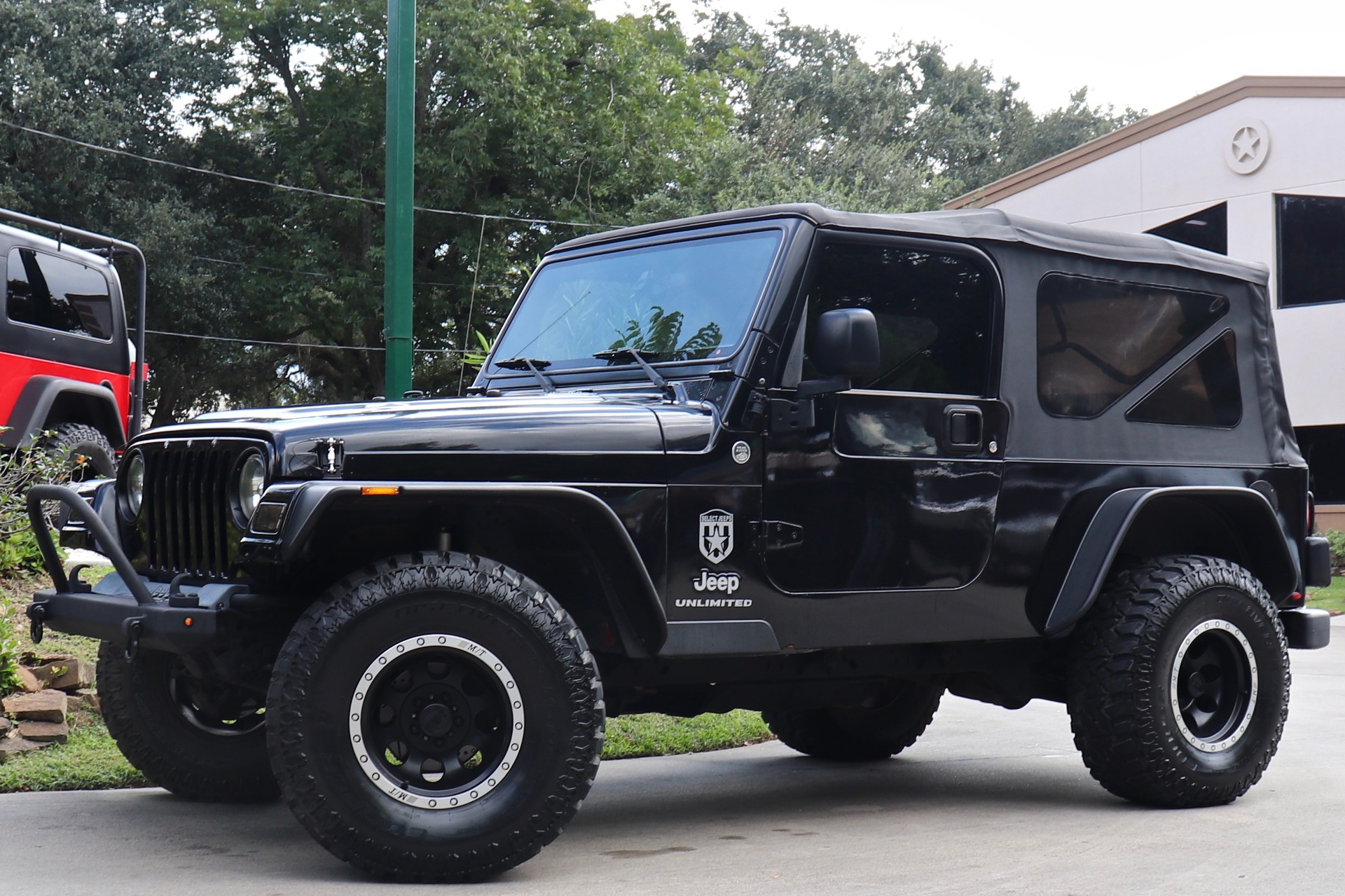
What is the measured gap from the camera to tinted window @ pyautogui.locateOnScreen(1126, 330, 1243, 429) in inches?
245

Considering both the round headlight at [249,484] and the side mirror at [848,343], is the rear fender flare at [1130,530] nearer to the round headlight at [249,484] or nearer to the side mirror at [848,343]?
the side mirror at [848,343]

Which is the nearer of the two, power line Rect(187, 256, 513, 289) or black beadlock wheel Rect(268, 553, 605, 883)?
black beadlock wheel Rect(268, 553, 605, 883)

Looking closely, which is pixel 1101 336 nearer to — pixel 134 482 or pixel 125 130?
pixel 134 482

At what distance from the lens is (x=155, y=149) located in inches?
1177

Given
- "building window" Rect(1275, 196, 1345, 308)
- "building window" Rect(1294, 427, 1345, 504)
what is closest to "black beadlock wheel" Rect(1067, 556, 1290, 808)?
"building window" Rect(1294, 427, 1345, 504)

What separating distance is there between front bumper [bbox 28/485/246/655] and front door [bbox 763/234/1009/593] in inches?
72.0

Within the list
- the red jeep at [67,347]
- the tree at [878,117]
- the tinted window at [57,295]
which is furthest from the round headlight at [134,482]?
the tree at [878,117]

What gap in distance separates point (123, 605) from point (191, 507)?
373mm

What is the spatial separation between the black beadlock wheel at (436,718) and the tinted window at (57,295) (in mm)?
7690

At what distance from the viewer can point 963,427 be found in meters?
5.59

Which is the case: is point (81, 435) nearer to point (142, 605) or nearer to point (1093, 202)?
point (142, 605)

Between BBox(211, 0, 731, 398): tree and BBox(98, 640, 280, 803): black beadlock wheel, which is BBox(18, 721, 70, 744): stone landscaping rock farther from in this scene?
BBox(211, 0, 731, 398): tree

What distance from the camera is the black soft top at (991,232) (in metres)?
5.49

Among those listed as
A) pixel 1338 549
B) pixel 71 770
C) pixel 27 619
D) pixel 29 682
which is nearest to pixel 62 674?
pixel 29 682
